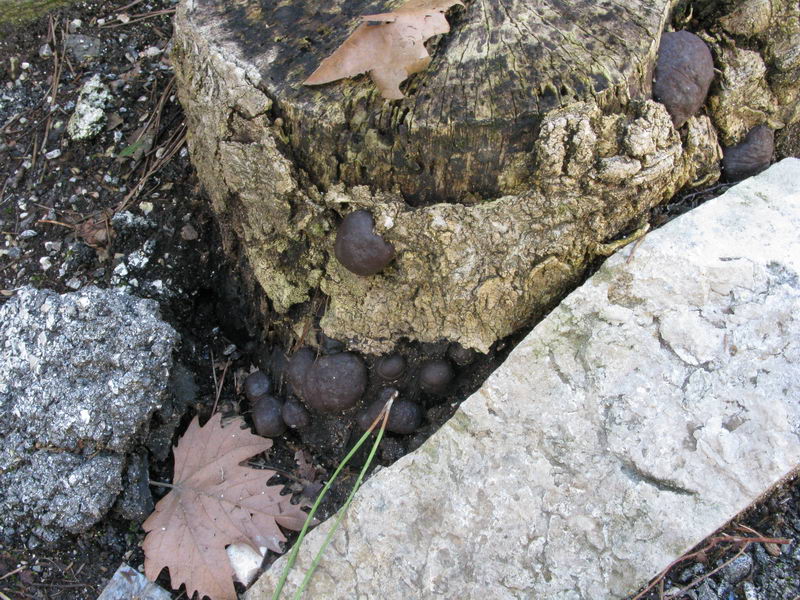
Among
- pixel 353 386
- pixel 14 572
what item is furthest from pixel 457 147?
pixel 14 572

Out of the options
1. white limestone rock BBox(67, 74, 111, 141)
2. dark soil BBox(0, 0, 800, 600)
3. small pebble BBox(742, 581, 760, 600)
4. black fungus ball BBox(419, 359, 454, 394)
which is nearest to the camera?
small pebble BBox(742, 581, 760, 600)

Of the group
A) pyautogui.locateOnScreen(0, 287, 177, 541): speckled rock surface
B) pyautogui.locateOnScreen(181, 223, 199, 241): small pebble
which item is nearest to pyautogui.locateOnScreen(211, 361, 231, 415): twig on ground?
pyautogui.locateOnScreen(0, 287, 177, 541): speckled rock surface

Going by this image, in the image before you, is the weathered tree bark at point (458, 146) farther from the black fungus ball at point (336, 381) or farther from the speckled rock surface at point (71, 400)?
the speckled rock surface at point (71, 400)

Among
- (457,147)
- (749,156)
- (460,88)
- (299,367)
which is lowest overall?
(299,367)

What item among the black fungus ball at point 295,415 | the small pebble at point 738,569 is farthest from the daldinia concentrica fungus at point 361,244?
the small pebble at point 738,569

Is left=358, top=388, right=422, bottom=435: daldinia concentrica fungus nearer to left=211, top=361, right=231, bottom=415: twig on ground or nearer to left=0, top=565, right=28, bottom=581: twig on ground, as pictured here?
left=211, top=361, right=231, bottom=415: twig on ground

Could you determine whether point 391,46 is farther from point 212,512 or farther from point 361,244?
point 212,512

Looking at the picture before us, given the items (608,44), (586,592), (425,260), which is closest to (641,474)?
(586,592)
